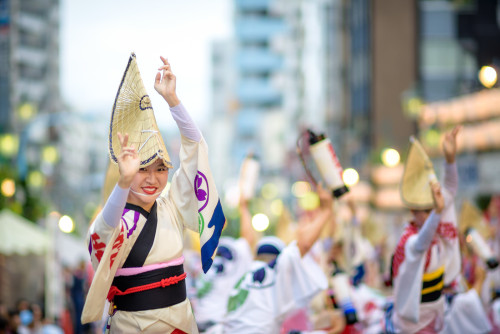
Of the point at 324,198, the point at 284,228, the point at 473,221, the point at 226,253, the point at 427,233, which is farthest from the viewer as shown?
the point at 284,228

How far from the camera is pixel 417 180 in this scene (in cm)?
629

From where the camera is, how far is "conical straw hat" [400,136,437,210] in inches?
241

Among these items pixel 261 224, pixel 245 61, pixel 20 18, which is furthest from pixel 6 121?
pixel 245 61

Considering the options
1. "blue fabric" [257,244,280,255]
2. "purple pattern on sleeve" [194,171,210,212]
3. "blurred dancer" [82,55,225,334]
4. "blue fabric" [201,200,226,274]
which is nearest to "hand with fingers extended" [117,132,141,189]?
"blurred dancer" [82,55,225,334]

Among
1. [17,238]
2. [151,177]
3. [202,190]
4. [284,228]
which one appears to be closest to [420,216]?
[202,190]

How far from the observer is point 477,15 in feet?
118

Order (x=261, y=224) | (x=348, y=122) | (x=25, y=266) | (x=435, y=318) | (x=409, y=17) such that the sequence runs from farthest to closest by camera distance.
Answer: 1. (x=348, y=122)
2. (x=409, y=17)
3. (x=25, y=266)
4. (x=261, y=224)
5. (x=435, y=318)

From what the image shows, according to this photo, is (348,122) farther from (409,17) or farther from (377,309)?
(377,309)

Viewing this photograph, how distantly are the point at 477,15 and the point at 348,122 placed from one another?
14.7 metres

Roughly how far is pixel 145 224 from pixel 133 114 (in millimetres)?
709

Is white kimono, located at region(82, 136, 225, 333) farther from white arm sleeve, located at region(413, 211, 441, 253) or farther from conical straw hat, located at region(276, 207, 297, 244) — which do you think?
conical straw hat, located at region(276, 207, 297, 244)

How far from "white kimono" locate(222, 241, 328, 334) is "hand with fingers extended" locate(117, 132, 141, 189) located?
7.04 ft

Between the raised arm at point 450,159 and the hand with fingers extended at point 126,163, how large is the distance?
2.84 meters

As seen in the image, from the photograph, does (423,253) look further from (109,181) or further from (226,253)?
(109,181)
